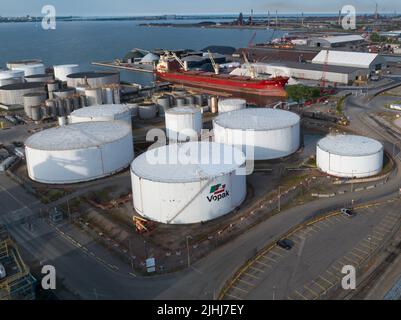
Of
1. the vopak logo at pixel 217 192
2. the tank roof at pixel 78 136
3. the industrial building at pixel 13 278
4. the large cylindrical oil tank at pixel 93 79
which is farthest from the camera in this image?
the large cylindrical oil tank at pixel 93 79

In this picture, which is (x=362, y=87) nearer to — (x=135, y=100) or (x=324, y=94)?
(x=324, y=94)

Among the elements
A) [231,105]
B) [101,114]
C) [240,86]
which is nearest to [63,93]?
[101,114]

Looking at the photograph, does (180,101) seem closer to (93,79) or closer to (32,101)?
(93,79)

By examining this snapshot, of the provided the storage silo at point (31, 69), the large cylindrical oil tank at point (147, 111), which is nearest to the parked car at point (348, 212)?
the large cylindrical oil tank at point (147, 111)

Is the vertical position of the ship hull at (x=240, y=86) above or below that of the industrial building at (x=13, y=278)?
above

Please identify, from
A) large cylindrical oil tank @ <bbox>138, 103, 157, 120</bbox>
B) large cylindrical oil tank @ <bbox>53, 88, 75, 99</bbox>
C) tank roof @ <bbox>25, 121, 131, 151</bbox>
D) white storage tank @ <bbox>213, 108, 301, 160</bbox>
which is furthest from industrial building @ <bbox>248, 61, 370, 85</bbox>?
tank roof @ <bbox>25, 121, 131, 151</bbox>

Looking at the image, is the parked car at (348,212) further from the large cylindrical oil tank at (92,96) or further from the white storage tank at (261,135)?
the large cylindrical oil tank at (92,96)
